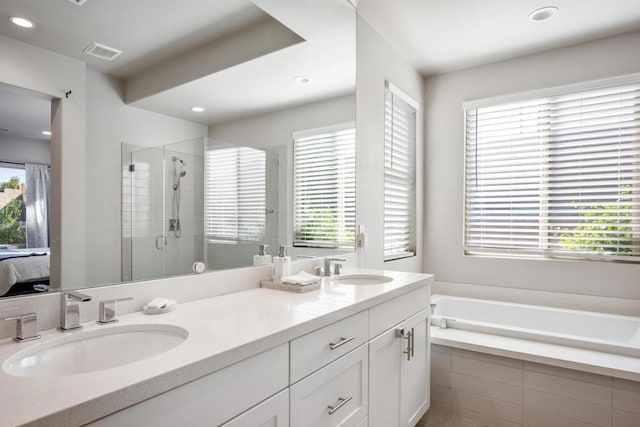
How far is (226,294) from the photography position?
149cm

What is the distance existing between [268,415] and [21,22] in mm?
1214

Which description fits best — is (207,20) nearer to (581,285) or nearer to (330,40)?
(330,40)

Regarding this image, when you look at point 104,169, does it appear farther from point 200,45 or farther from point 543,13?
point 543,13

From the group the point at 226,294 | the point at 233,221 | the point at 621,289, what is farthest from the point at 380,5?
the point at 621,289

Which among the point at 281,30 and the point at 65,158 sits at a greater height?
the point at 281,30

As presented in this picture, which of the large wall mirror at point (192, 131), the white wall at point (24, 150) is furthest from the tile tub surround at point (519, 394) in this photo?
the white wall at point (24, 150)

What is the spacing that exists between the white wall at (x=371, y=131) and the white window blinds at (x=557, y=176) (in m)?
0.99

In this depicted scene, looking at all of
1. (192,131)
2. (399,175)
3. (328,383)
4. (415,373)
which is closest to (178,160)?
(192,131)

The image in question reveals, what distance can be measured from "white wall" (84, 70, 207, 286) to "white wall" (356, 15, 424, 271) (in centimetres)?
151

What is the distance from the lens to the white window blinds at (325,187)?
2008 millimetres

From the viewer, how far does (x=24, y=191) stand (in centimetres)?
97

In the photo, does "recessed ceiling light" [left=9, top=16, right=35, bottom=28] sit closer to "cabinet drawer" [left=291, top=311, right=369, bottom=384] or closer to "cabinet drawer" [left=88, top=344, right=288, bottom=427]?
"cabinet drawer" [left=88, top=344, right=288, bottom=427]

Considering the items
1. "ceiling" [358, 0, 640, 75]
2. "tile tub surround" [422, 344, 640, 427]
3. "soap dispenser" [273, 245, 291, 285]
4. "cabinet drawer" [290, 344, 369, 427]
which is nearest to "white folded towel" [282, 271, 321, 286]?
"soap dispenser" [273, 245, 291, 285]

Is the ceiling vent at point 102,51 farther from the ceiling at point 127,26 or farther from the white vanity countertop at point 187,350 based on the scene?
the white vanity countertop at point 187,350
